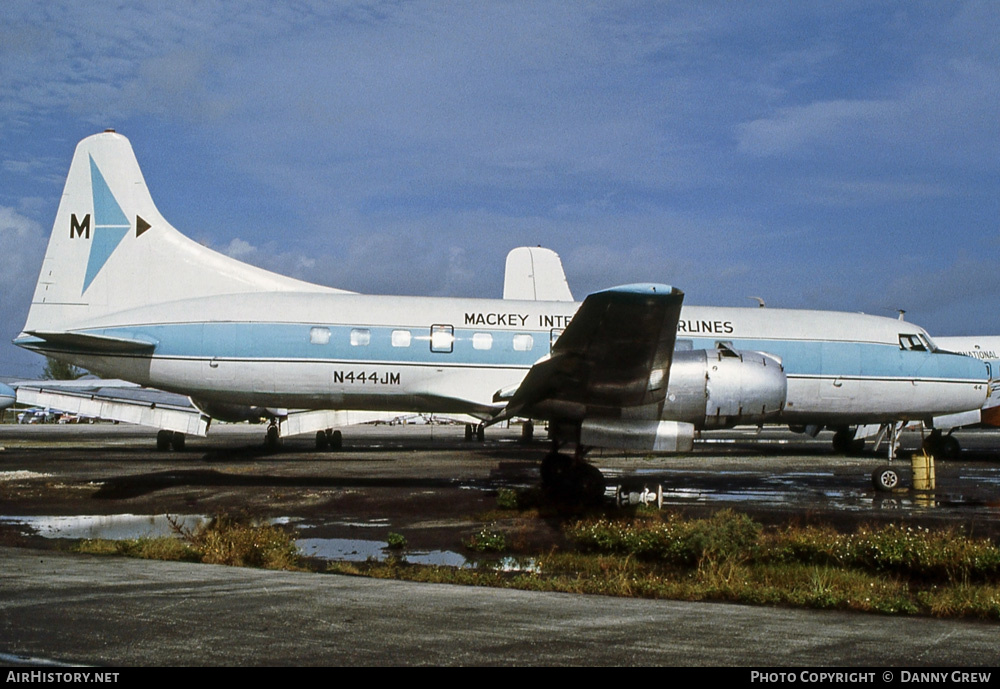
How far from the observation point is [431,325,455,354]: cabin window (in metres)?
17.7

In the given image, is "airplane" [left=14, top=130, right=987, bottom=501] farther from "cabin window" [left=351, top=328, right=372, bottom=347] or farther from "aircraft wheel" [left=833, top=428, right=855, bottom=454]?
"aircraft wheel" [left=833, top=428, right=855, bottom=454]

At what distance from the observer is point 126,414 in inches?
1068

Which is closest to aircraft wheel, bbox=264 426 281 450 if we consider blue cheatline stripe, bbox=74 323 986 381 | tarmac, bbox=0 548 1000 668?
blue cheatline stripe, bbox=74 323 986 381

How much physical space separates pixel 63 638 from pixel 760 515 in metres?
9.96

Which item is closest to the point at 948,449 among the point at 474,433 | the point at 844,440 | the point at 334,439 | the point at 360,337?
the point at 844,440

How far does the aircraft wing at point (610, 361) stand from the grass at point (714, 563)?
6.90ft

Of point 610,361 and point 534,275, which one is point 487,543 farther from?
point 534,275

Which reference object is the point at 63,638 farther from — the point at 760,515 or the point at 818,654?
the point at 760,515

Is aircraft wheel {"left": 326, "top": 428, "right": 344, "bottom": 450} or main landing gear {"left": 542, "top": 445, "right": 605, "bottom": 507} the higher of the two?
aircraft wheel {"left": 326, "top": 428, "right": 344, "bottom": 450}

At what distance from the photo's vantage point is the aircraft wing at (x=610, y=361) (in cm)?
1022

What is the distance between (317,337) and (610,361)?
795cm

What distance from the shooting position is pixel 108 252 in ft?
59.9

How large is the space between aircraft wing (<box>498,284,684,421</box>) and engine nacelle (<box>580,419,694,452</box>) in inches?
5.6
